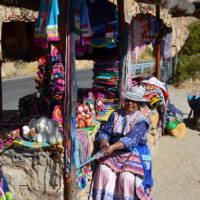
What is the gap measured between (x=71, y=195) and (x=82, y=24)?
81.5 inches

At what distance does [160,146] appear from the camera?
544 centimetres

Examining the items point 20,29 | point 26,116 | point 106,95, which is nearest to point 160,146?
point 106,95

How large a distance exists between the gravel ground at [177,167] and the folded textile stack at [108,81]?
4.45ft

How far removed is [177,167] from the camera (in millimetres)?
4504

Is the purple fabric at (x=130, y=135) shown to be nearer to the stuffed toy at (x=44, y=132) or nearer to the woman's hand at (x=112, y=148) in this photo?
the woman's hand at (x=112, y=148)

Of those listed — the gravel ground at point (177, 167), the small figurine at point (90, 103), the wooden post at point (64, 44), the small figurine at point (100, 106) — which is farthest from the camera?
the small figurine at point (100, 106)

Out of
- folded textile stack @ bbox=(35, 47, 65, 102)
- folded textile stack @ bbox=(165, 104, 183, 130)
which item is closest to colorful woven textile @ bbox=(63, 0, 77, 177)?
folded textile stack @ bbox=(35, 47, 65, 102)

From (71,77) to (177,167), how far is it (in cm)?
284

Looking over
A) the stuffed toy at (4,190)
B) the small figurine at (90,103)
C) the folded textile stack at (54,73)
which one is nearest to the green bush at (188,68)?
the small figurine at (90,103)

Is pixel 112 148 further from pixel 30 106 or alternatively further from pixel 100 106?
pixel 30 106

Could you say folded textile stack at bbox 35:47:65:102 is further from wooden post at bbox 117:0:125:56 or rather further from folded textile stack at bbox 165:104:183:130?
folded textile stack at bbox 165:104:183:130

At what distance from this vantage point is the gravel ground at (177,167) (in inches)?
147

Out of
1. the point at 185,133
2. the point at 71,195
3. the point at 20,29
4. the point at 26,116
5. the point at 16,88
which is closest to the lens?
the point at 71,195

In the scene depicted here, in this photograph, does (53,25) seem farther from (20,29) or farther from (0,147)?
(20,29)
